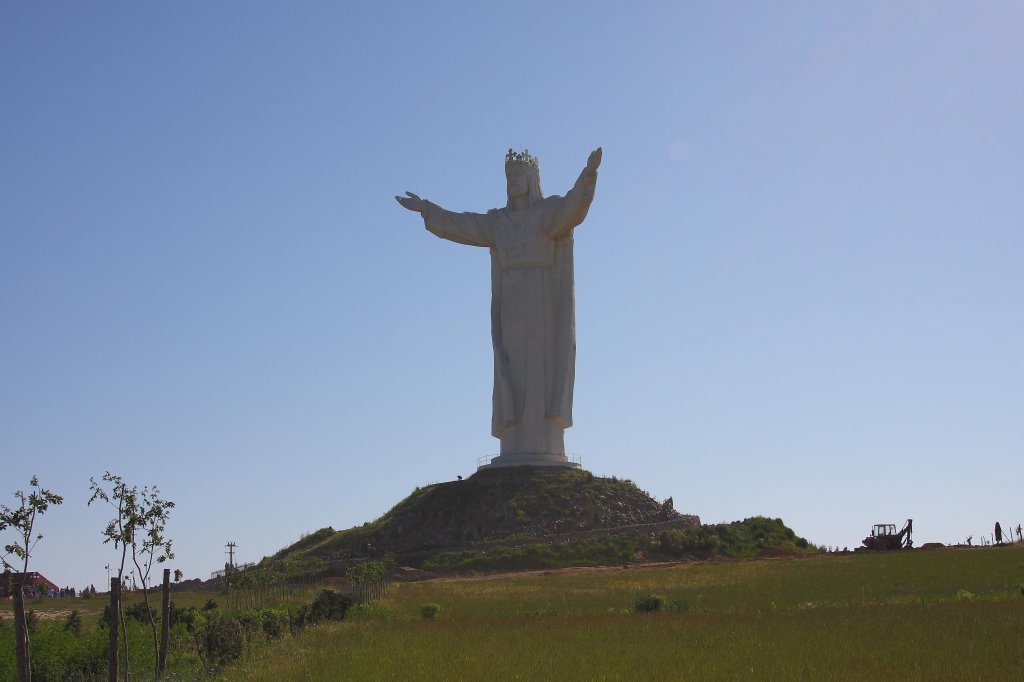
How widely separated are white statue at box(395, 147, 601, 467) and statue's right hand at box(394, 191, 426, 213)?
5 cm

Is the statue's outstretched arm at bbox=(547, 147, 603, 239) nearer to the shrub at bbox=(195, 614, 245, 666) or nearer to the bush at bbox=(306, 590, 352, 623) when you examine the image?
the bush at bbox=(306, 590, 352, 623)

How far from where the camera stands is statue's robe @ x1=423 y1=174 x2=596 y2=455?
44.1m

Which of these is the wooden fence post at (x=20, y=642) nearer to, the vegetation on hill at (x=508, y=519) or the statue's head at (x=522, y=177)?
the vegetation on hill at (x=508, y=519)

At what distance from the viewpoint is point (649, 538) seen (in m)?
40.0

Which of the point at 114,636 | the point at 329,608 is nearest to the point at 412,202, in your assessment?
the point at 329,608

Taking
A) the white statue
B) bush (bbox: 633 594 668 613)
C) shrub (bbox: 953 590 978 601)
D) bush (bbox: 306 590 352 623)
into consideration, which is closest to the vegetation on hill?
the white statue

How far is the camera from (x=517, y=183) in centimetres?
4481

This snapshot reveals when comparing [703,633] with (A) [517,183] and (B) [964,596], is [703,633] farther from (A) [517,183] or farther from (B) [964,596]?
(A) [517,183]

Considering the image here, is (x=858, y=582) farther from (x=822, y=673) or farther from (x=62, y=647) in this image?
(x=62, y=647)

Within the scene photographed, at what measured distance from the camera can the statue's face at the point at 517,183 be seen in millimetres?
44719

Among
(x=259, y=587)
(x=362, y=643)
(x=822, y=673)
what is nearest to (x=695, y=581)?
(x=259, y=587)

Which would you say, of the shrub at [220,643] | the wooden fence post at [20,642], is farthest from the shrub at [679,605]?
the wooden fence post at [20,642]

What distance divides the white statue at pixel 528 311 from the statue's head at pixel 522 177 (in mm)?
38

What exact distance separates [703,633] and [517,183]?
29.7 meters
